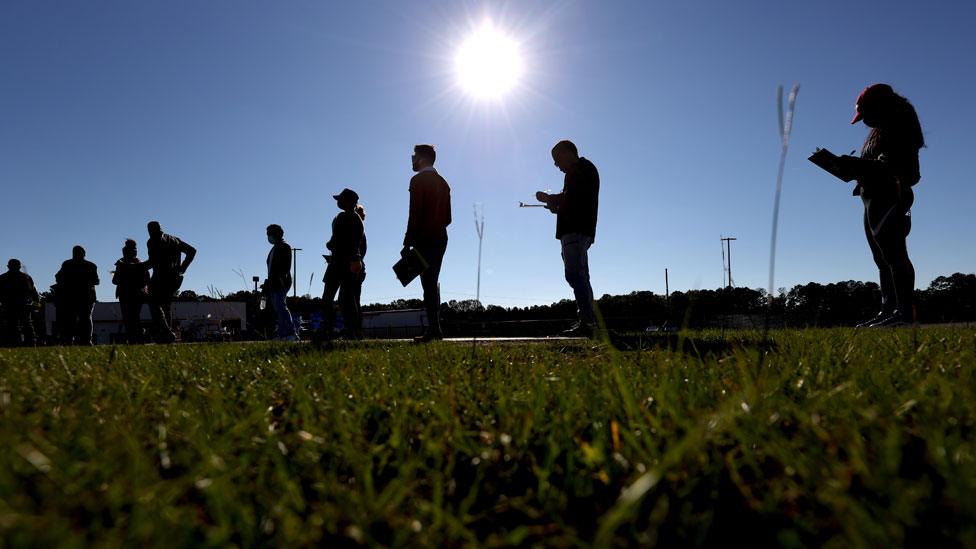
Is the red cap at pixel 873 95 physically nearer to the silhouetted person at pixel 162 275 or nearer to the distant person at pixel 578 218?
the distant person at pixel 578 218

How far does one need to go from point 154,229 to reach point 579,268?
300 inches

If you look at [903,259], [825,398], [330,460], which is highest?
[903,259]

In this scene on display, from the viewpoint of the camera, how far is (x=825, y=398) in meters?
1.55

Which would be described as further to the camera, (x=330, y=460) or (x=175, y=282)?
(x=175, y=282)

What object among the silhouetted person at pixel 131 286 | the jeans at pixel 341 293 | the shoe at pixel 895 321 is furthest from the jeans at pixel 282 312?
the shoe at pixel 895 321

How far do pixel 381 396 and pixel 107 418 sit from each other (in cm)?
85

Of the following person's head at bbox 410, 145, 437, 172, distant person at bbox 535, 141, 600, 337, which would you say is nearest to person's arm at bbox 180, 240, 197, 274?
person's head at bbox 410, 145, 437, 172

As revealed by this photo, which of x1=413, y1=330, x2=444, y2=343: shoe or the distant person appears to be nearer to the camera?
the distant person

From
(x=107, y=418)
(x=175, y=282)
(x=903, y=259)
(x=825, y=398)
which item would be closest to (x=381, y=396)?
(x=107, y=418)

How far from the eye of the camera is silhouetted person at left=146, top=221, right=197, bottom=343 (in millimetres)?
9836

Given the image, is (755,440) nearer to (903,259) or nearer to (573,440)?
(573,440)

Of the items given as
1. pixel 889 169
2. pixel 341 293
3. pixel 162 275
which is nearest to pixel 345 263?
pixel 341 293

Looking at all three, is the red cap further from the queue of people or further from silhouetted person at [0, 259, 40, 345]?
silhouetted person at [0, 259, 40, 345]

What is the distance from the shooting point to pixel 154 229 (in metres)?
9.78
